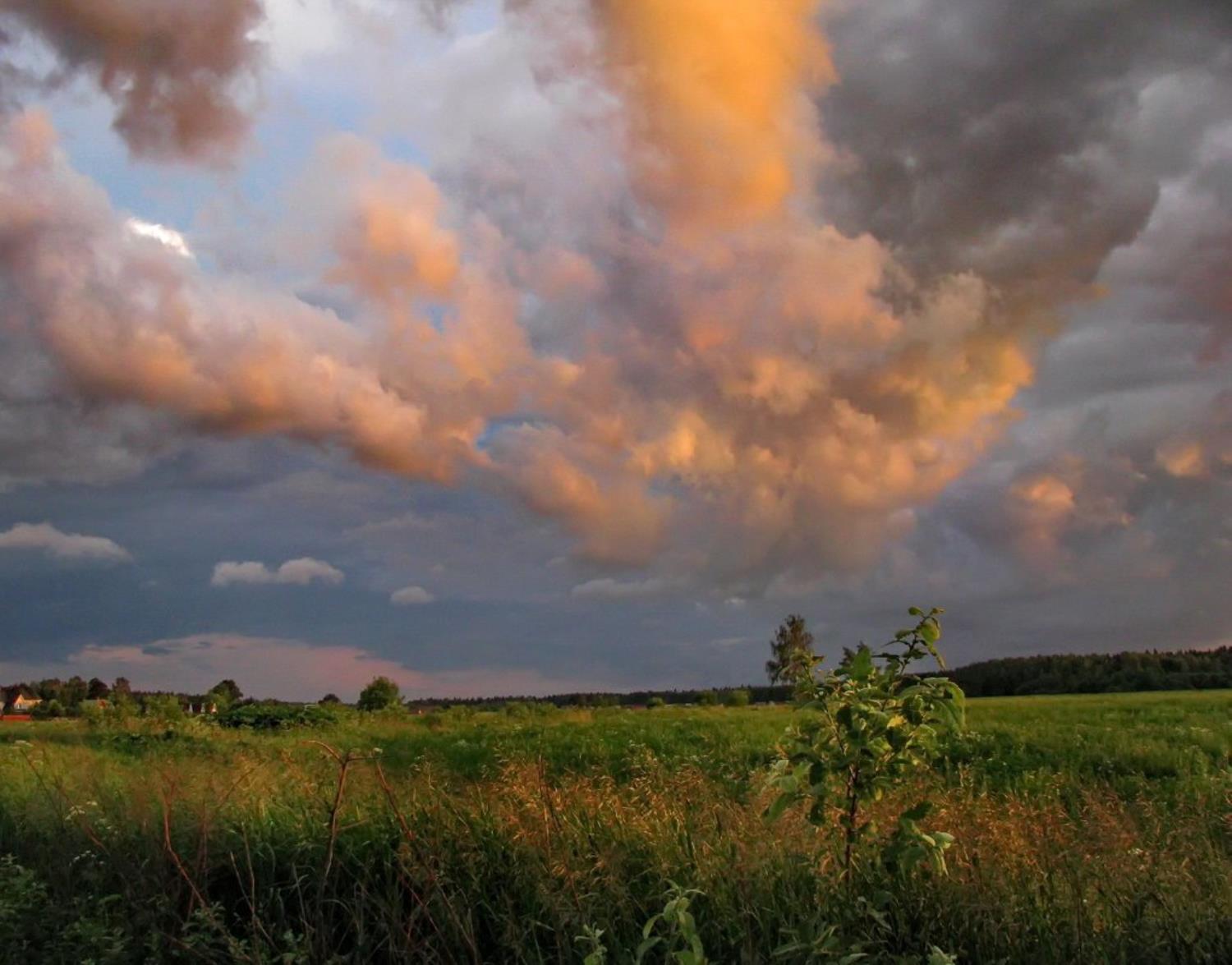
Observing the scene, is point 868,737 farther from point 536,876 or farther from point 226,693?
point 226,693

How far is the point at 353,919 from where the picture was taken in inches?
230

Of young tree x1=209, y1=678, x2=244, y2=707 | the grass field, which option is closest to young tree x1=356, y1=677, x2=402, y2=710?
young tree x1=209, y1=678, x2=244, y2=707

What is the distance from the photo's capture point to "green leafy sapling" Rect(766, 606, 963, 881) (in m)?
4.73

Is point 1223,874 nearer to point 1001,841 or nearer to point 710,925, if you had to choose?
point 1001,841

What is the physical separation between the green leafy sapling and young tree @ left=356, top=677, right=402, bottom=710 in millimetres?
39516

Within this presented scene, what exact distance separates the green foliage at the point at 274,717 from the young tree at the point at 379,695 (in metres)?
9.97

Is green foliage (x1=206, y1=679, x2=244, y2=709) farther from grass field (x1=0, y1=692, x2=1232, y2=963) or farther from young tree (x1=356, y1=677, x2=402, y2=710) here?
grass field (x1=0, y1=692, x2=1232, y2=963)

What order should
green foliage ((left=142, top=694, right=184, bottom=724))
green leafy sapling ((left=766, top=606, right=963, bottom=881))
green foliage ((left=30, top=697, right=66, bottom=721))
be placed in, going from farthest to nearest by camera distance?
1. green foliage ((left=30, top=697, right=66, bottom=721))
2. green foliage ((left=142, top=694, right=184, bottom=724))
3. green leafy sapling ((left=766, top=606, right=963, bottom=881))

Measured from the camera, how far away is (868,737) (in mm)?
4824

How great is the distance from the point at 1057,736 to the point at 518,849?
651 inches

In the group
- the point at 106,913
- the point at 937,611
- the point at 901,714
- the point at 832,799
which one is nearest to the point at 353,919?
the point at 106,913

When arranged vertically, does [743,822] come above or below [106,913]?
above

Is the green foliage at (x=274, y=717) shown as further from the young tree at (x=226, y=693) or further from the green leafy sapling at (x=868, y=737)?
the green leafy sapling at (x=868, y=737)

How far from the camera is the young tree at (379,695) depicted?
45.0 m
